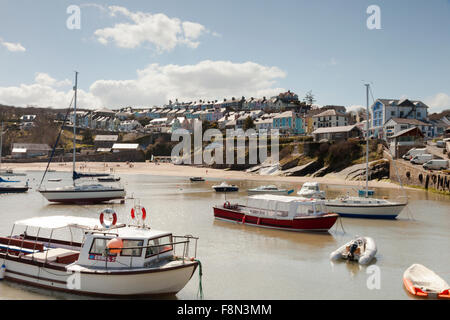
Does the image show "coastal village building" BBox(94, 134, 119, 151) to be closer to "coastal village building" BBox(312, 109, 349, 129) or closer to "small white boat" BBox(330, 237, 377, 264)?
"coastal village building" BBox(312, 109, 349, 129)

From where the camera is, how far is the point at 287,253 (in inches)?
1009

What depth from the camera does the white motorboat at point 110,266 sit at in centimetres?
1606

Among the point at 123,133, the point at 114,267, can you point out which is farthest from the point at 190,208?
the point at 123,133

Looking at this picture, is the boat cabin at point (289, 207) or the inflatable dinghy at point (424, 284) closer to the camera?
the inflatable dinghy at point (424, 284)

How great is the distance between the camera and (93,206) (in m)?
47.8

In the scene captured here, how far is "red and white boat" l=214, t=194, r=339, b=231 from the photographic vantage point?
31891mm

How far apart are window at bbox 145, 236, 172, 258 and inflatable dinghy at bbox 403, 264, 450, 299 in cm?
1170

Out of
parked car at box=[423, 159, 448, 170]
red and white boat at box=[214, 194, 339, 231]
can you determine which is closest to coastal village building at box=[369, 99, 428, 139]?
parked car at box=[423, 159, 448, 170]

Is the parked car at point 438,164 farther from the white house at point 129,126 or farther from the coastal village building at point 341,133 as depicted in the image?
the white house at point 129,126

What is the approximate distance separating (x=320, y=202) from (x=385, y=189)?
3852 centimetres

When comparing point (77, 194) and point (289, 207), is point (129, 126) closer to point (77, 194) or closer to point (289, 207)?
point (77, 194)

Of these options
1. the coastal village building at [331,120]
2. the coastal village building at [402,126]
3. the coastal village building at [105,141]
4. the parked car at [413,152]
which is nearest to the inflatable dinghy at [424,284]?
the parked car at [413,152]

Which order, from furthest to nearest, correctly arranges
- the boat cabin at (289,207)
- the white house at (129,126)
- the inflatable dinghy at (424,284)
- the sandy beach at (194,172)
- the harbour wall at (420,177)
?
1. the white house at (129,126)
2. the sandy beach at (194,172)
3. the harbour wall at (420,177)
4. the boat cabin at (289,207)
5. the inflatable dinghy at (424,284)

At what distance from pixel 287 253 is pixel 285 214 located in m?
7.83
